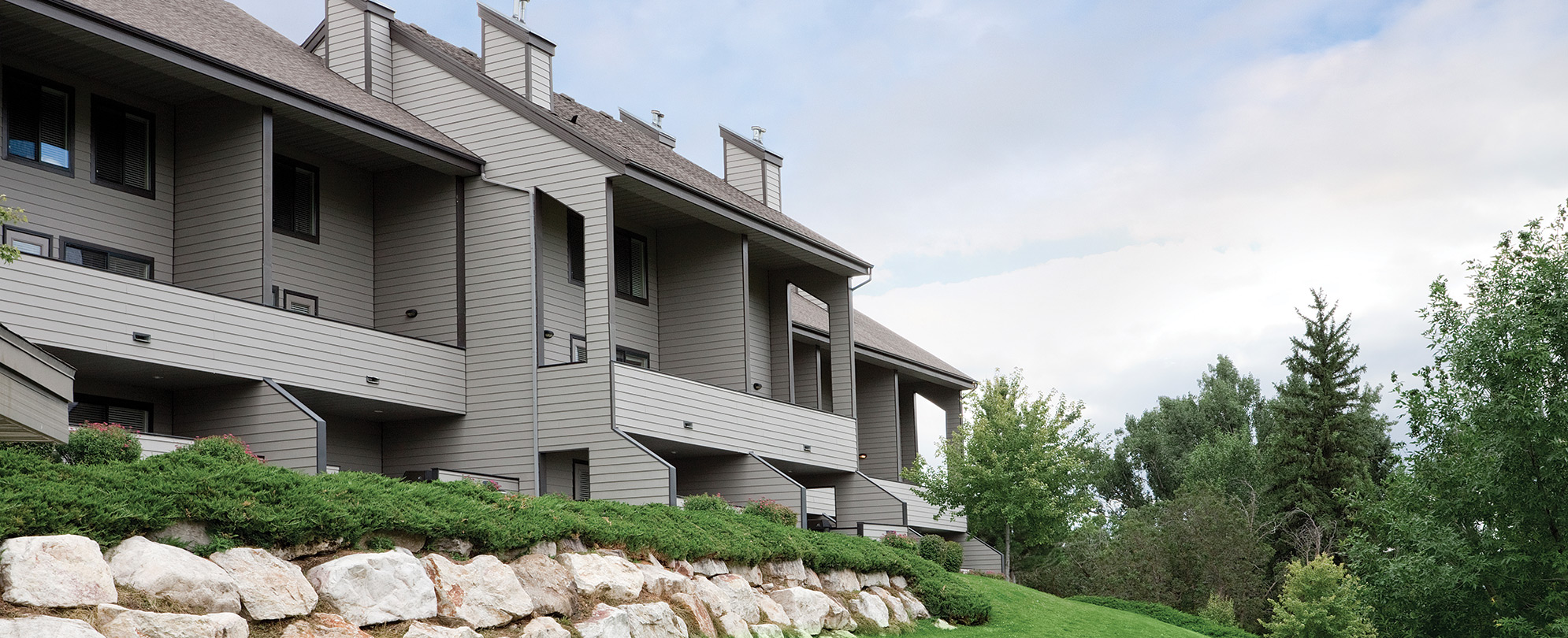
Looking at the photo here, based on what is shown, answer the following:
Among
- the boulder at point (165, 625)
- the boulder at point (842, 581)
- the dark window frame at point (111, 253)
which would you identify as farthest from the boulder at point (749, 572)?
the dark window frame at point (111, 253)

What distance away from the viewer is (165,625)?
9727 millimetres

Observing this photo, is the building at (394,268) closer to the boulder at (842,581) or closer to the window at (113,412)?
the window at (113,412)

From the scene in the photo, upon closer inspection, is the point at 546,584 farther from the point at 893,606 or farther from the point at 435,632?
the point at 893,606

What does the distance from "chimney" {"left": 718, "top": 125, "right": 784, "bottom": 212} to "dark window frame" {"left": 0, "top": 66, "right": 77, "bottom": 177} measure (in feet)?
55.9

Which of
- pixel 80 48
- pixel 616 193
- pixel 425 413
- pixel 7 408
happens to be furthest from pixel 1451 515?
pixel 80 48

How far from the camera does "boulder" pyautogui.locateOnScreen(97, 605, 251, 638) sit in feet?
31.0

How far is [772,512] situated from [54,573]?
45.7 feet

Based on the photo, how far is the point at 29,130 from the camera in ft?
58.9

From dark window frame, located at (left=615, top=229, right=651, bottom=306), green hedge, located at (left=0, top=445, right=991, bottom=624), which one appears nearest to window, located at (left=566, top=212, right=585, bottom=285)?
dark window frame, located at (left=615, top=229, right=651, bottom=306)

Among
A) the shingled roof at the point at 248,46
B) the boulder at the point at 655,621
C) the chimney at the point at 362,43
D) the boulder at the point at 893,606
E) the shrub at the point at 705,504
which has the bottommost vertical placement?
the boulder at the point at 893,606

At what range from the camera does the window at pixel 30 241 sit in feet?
57.3

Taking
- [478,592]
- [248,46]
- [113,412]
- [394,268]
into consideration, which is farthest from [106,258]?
[478,592]

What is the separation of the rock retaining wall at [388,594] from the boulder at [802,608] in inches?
0.8

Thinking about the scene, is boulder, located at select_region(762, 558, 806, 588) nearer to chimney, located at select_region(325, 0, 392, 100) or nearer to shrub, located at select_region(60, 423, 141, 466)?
shrub, located at select_region(60, 423, 141, 466)
